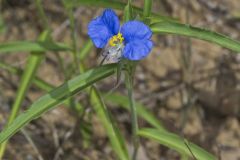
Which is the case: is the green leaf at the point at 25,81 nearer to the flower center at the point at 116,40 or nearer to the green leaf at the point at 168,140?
the green leaf at the point at 168,140

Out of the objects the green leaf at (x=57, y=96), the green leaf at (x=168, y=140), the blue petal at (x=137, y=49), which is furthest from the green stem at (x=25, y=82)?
the blue petal at (x=137, y=49)

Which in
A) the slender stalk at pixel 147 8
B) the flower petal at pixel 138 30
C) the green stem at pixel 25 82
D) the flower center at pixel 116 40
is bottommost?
the green stem at pixel 25 82

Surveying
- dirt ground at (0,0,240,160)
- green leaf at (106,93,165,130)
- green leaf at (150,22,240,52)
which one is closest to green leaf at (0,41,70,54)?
green leaf at (106,93,165,130)

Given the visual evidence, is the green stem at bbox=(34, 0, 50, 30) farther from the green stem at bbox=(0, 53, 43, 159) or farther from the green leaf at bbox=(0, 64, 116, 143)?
the green leaf at bbox=(0, 64, 116, 143)

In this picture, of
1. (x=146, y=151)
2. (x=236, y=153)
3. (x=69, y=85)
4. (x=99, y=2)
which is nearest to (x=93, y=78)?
(x=69, y=85)

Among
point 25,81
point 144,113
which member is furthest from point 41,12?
point 144,113

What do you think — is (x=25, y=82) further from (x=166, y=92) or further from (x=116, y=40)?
(x=166, y=92)
